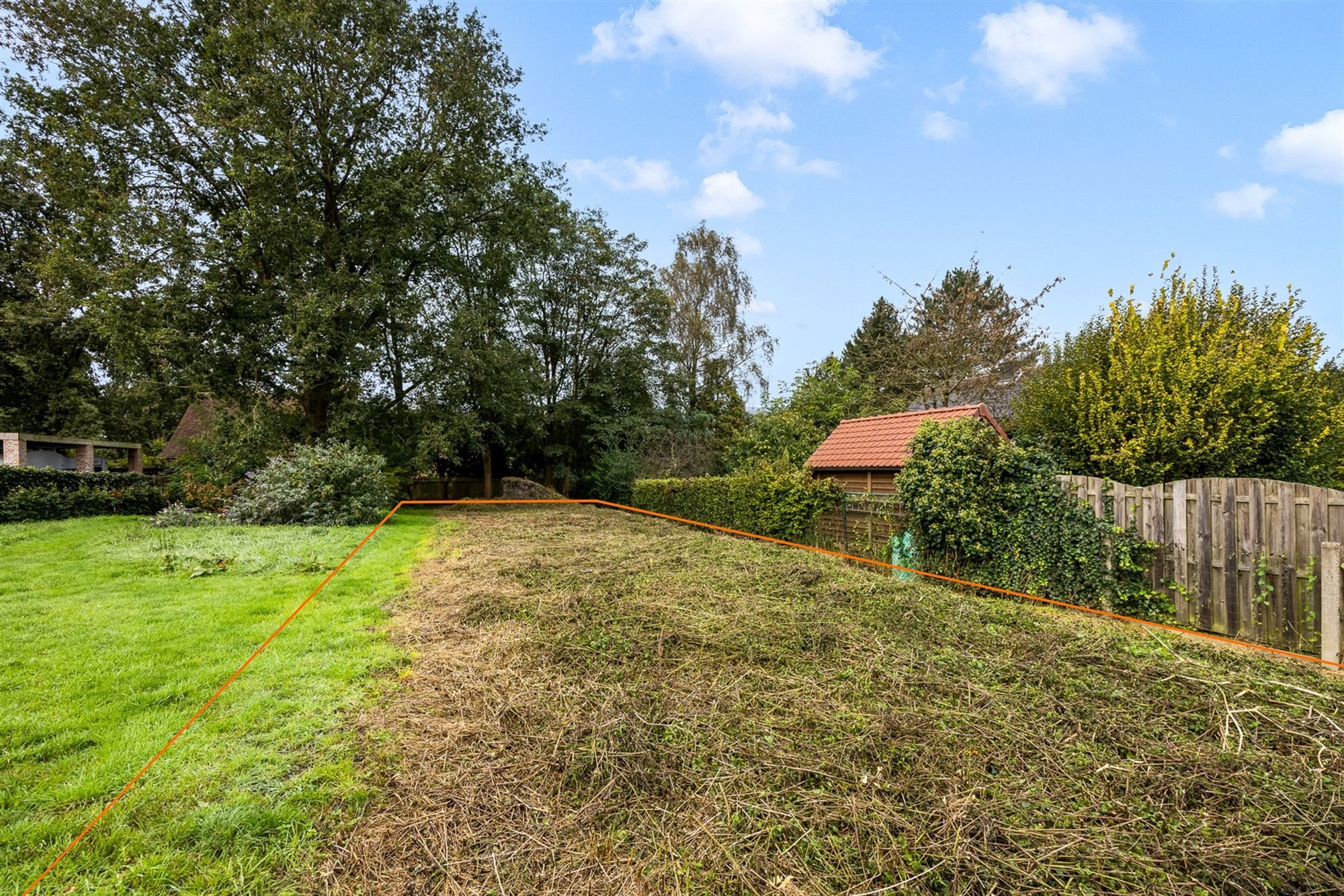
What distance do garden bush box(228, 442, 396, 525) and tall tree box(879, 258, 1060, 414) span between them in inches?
A: 523

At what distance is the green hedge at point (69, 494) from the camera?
10258 millimetres

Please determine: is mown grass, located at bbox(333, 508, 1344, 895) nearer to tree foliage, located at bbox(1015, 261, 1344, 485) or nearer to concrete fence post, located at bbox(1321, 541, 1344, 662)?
concrete fence post, located at bbox(1321, 541, 1344, 662)

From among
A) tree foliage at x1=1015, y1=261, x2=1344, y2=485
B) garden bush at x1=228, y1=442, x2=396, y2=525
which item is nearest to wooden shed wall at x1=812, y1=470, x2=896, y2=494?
tree foliage at x1=1015, y1=261, x2=1344, y2=485

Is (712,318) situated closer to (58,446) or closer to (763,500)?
(763,500)

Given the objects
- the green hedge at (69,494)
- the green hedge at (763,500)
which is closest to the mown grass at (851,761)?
the green hedge at (763,500)

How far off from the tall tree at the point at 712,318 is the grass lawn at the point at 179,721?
695 inches

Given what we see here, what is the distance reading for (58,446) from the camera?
17.7 m

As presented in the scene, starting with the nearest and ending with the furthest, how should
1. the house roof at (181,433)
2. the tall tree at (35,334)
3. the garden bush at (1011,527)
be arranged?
the garden bush at (1011,527), the tall tree at (35,334), the house roof at (181,433)

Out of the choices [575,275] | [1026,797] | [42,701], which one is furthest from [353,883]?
[575,275]

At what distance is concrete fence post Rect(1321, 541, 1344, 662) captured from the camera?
3883mm

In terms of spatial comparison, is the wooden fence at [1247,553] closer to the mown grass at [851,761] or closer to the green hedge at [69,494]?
the mown grass at [851,761]

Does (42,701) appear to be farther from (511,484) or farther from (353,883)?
(511,484)

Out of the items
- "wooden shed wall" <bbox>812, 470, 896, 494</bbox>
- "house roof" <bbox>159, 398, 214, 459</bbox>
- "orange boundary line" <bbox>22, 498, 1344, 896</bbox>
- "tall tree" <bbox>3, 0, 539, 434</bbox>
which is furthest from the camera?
"house roof" <bbox>159, 398, 214, 459</bbox>

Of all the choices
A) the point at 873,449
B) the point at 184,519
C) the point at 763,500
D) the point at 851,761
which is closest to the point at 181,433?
the point at 184,519
